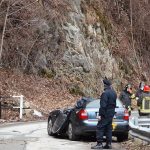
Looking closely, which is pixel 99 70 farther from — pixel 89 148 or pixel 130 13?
pixel 89 148

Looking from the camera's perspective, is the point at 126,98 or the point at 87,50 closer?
the point at 126,98

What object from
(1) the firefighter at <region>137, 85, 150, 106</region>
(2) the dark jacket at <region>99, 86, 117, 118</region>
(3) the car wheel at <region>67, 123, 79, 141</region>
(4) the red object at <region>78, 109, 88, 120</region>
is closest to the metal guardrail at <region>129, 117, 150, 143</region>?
(2) the dark jacket at <region>99, 86, 117, 118</region>

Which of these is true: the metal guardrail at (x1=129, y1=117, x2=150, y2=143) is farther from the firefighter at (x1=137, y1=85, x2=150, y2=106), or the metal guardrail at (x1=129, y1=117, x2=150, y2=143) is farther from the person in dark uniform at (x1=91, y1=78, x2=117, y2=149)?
the firefighter at (x1=137, y1=85, x2=150, y2=106)

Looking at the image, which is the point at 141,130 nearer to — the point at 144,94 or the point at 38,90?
the point at 144,94

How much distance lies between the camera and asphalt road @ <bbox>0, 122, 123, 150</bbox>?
14.8 meters

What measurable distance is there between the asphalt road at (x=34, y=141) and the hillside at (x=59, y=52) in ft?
29.7

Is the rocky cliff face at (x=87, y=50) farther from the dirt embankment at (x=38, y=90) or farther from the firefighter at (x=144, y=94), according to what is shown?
the firefighter at (x=144, y=94)

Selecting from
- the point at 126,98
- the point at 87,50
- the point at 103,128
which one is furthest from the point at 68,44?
the point at 103,128

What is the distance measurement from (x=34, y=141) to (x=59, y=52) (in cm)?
1900

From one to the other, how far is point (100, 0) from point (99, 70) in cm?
872

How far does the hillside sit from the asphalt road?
905cm

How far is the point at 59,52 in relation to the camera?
3509 centimetres

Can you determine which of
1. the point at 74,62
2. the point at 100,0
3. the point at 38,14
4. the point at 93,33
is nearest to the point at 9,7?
the point at 38,14

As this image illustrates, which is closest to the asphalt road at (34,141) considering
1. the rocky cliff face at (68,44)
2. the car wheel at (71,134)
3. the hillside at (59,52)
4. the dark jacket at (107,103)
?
the car wheel at (71,134)
